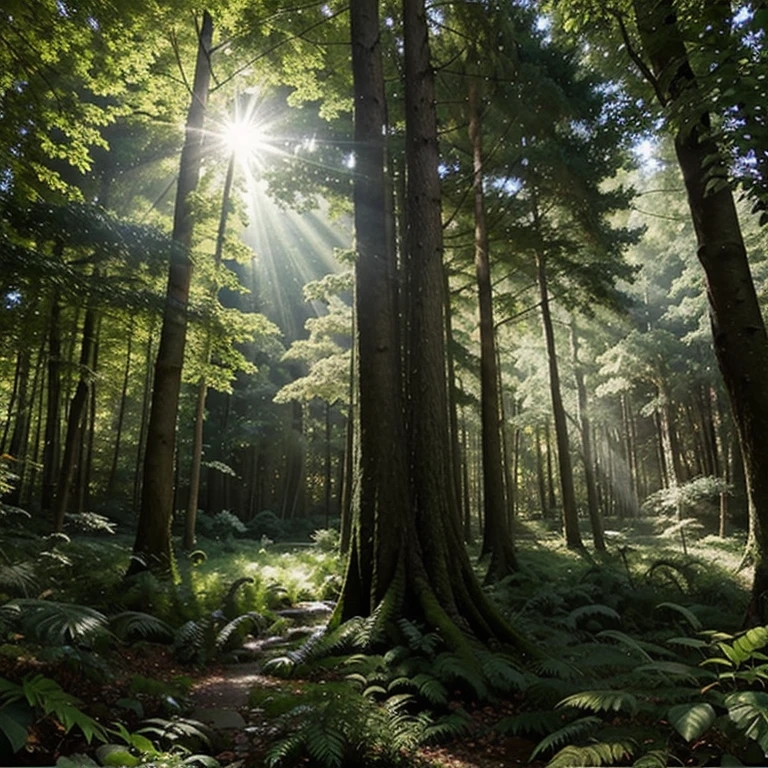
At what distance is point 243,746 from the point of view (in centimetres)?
300

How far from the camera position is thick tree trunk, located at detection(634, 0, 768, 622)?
430 centimetres

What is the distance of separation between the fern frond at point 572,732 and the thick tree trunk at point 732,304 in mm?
2383

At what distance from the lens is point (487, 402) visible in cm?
1047

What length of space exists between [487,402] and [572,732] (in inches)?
316

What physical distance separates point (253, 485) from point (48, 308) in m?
21.7

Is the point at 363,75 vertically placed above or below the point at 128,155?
below

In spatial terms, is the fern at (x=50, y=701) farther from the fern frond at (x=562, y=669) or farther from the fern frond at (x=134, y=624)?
the fern frond at (x=562, y=669)

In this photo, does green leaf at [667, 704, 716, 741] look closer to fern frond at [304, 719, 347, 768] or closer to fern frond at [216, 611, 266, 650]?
fern frond at [304, 719, 347, 768]

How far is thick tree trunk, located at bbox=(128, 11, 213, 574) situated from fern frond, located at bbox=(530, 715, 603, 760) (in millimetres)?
5798

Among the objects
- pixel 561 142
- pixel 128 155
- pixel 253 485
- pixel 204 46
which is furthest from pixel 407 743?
pixel 253 485

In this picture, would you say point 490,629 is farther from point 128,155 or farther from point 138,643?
point 128,155

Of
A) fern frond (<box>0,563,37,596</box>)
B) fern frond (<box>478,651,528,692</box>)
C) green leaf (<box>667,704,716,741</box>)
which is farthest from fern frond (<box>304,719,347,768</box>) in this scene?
fern frond (<box>0,563,37,596</box>)

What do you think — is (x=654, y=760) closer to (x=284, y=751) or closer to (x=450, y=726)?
(x=450, y=726)

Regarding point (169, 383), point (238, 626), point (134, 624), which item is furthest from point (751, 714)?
point (169, 383)
